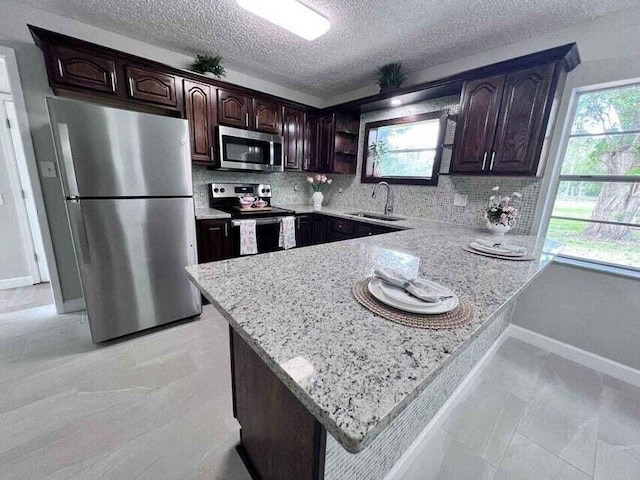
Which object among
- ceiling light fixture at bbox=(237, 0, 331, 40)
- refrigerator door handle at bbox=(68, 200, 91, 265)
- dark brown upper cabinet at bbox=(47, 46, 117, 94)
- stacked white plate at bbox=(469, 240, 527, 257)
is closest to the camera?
stacked white plate at bbox=(469, 240, 527, 257)

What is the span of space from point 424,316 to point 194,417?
1457 millimetres

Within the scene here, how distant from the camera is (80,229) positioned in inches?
68.5

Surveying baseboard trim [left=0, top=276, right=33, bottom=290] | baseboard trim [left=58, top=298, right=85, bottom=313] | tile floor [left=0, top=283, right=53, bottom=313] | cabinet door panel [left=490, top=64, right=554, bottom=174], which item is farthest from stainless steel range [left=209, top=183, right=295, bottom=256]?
baseboard trim [left=0, top=276, right=33, bottom=290]

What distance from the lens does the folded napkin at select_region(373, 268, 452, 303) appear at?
2.41 feet

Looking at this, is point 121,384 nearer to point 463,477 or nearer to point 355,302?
point 355,302

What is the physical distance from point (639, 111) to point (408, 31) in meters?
1.70

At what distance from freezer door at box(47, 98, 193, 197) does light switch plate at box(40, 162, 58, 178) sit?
2.85ft

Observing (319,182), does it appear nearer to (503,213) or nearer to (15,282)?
(503,213)

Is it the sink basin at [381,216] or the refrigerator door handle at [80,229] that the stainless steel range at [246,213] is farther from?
the refrigerator door handle at [80,229]

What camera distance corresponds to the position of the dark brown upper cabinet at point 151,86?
2139 mm

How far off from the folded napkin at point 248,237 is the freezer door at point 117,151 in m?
0.70

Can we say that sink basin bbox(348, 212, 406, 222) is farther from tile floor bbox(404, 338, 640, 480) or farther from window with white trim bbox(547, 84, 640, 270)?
tile floor bbox(404, 338, 640, 480)

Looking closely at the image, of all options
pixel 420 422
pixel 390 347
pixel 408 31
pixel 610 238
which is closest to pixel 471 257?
pixel 420 422

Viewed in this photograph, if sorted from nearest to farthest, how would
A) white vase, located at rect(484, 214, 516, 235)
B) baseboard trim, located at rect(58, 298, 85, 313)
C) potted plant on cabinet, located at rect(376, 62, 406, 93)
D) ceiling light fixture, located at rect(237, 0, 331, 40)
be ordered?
ceiling light fixture, located at rect(237, 0, 331, 40)
white vase, located at rect(484, 214, 516, 235)
baseboard trim, located at rect(58, 298, 85, 313)
potted plant on cabinet, located at rect(376, 62, 406, 93)
